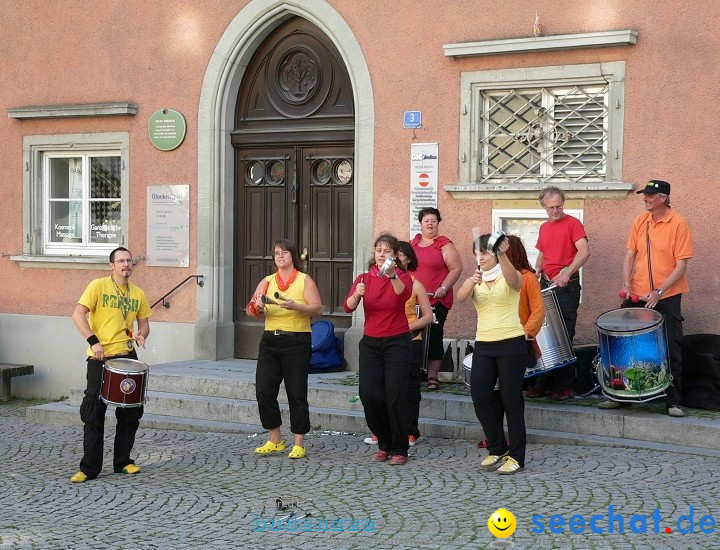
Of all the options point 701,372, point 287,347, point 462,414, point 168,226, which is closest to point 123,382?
point 287,347

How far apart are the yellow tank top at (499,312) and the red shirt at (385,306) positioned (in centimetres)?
65

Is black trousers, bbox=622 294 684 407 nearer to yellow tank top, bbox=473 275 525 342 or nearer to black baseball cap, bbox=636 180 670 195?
black baseball cap, bbox=636 180 670 195

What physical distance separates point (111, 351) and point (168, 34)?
5447 mm

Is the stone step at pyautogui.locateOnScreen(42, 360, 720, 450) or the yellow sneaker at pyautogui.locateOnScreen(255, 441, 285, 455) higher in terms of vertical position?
the stone step at pyautogui.locateOnScreen(42, 360, 720, 450)

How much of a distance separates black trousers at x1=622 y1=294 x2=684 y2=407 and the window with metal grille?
181cm

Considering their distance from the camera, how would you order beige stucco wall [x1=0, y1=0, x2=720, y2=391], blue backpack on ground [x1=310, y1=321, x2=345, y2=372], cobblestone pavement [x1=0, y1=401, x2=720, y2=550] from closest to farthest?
cobblestone pavement [x1=0, y1=401, x2=720, y2=550], beige stucco wall [x1=0, y1=0, x2=720, y2=391], blue backpack on ground [x1=310, y1=321, x2=345, y2=372]

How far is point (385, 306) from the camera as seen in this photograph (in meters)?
8.48

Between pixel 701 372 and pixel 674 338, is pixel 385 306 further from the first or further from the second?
pixel 701 372

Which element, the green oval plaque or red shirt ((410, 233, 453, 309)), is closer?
red shirt ((410, 233, 453, 309))

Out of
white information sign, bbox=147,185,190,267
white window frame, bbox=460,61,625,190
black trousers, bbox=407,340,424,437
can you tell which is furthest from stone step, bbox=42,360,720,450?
white window frame, bbox=460,61,625,190

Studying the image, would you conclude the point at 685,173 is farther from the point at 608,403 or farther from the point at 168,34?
the point at 168,34

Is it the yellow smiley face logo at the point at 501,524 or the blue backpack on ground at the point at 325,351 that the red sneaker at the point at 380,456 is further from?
the blue backpack on ground at the point at 325,351

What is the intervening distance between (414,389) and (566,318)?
157 centimetres

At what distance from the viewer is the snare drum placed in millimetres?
8203
